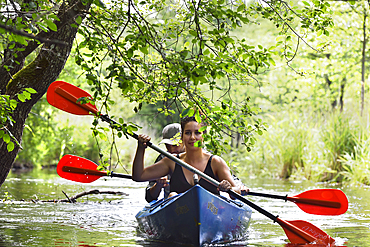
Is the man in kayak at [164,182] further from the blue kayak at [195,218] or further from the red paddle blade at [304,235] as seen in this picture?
the red paddle blade at [304,235]

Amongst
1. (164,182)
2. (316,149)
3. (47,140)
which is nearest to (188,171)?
(164,182)

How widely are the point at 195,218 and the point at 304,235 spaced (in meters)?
1.36

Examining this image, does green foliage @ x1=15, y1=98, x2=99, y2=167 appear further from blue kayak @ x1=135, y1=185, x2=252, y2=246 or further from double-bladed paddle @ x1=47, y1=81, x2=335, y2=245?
blue kayak @ x1=135, y1=185, x2=252, y2=246

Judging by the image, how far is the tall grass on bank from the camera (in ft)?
31.8

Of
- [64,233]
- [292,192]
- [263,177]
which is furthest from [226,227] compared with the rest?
[263,177]

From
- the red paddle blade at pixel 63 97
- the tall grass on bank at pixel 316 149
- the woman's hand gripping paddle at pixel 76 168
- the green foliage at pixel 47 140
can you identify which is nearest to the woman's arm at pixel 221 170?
the red paddle blade at pixel 63 97

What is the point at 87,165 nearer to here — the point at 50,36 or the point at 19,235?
the point at 19,235

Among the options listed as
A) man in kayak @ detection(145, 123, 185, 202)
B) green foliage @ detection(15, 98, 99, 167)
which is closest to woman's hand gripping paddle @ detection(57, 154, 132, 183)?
man in kayak @ detection(145, 123, 185, 202)

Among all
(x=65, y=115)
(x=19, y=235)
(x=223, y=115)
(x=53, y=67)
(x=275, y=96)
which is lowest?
(x=19, y=235)

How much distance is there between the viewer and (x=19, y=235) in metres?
4.34

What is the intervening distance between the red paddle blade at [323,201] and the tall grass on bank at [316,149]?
4202 millimetres

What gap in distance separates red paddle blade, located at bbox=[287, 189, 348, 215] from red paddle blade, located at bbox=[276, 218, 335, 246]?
1.15 ft

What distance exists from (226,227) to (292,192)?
4941 millimetres

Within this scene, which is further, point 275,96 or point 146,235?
point 275,96
